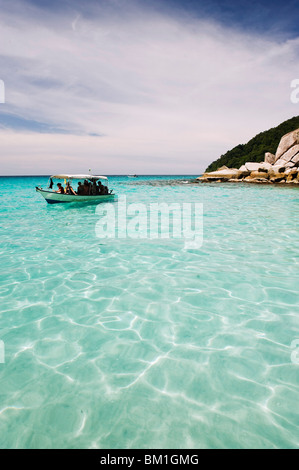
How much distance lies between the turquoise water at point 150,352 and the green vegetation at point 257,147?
78.8m

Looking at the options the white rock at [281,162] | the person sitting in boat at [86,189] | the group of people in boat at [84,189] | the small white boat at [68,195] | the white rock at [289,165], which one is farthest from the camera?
the white rock at [281,162]

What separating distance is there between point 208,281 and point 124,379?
156 inches

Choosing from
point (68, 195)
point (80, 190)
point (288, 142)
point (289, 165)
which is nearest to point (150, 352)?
point (68, 195)

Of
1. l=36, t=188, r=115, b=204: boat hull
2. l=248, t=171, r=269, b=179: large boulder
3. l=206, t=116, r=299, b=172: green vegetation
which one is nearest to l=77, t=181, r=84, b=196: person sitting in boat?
l=36, t=188, r=115, b=204: boat hull

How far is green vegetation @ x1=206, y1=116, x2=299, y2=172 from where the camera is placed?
79.6m

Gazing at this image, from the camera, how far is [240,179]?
63.2 meters

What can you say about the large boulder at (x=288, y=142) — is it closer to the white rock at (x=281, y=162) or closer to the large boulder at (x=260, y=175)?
the white rock at (x=281, y=162)

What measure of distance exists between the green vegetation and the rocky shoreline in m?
14.8

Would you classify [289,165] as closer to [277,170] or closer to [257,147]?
[277,170]

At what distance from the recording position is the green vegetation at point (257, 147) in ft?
261

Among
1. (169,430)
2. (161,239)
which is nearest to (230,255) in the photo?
(161,239)

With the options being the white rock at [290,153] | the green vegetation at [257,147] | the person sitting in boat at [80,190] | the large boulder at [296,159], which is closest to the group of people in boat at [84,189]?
the person sitting in boat at [80,190]

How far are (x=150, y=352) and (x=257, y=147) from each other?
311ft

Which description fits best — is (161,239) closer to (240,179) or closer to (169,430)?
(169,430)
